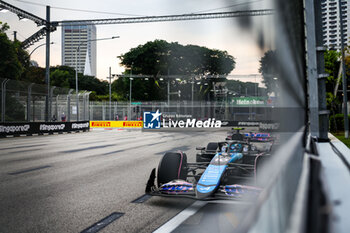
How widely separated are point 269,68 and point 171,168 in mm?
3558

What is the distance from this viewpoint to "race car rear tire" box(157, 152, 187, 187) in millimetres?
4469

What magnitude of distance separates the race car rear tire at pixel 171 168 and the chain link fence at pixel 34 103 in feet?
43.1

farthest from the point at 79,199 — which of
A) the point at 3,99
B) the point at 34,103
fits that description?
the point at 34,103

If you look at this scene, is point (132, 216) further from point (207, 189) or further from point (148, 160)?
point (148, 160)

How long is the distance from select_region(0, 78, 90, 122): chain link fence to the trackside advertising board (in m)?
0.34

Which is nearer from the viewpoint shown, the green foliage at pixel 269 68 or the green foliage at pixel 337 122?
the green foliage at pixel 269 68

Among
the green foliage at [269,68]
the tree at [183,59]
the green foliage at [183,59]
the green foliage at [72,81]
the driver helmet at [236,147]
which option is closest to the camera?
the green foliage at [269,68]

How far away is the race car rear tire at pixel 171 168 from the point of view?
4.47 meters

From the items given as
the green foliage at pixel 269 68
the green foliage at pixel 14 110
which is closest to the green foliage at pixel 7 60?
the green foliage at pixel 14 110

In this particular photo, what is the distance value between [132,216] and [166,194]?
534mm

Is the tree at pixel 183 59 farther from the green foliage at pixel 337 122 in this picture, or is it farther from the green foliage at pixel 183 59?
the green foliage at pixel 337 122

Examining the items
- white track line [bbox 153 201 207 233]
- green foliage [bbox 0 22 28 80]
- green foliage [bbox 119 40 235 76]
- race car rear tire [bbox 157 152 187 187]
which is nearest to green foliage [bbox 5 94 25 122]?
green foliage [bbox 0 22 28 80]

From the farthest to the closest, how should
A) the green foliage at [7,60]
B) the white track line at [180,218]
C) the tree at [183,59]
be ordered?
the green foliage at [7,60] → the white track line at [180,218] → the tree at [183,59]

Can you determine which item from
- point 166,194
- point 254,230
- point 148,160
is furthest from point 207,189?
point 148,160
